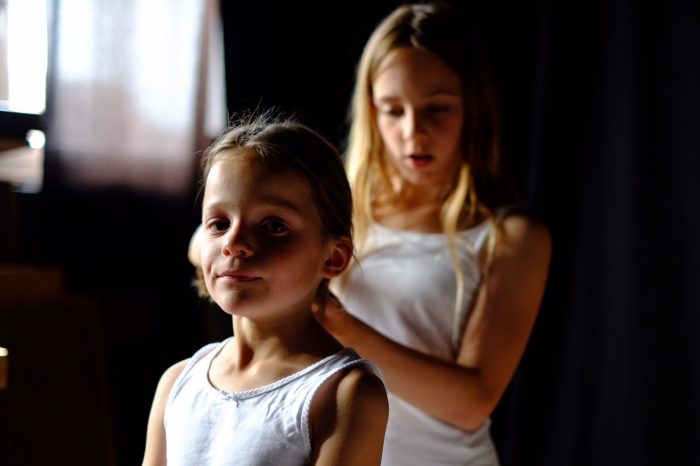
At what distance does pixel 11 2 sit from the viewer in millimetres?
2166

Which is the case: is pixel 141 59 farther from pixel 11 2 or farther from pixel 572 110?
pixel 572 110

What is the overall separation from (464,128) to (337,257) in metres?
0.66

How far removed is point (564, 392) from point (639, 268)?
40cm

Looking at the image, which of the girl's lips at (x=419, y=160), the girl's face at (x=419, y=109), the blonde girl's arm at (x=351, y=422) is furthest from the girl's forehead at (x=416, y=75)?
the blonde girl's arm at (x=351, y=422)

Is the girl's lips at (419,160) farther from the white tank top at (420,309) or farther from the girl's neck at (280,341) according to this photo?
the girl's neck at (280,341)

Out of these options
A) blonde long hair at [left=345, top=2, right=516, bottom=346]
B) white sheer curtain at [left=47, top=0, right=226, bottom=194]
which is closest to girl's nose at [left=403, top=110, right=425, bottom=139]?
blonde long hair at [left=345, top=2, right=516, bottom=346]

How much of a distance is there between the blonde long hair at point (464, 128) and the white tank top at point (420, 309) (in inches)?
0.9

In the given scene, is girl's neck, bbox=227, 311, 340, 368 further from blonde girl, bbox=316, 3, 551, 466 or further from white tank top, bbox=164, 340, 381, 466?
blonde girl, bbox=316, 3, 551, 466

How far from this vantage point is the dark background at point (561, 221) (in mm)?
1927

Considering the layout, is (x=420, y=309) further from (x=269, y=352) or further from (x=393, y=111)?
(x=269, y=352)

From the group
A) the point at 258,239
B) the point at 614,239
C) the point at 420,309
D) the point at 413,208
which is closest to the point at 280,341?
the point at 258,239

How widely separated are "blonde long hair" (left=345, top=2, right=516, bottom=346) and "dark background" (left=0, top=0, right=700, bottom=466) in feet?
1.61

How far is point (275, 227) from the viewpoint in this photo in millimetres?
849

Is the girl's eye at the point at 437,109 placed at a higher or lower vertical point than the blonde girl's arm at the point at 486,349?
higher
